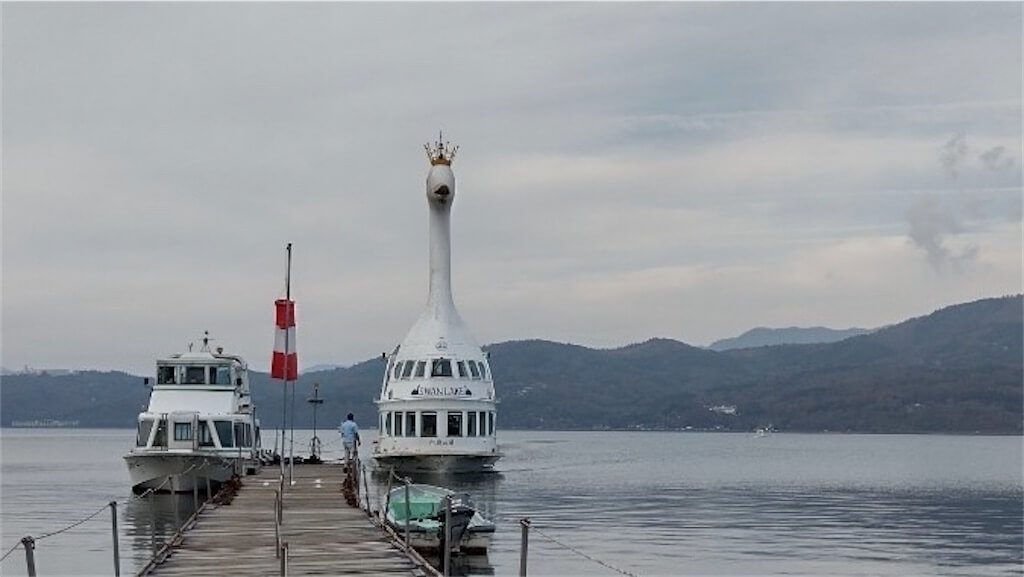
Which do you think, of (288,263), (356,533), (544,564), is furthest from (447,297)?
(356,533)

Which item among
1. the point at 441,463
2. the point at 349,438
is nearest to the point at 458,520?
the point at 349,438

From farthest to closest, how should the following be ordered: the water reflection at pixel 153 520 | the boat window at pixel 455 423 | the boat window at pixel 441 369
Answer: the boat window at pixel 441 369 < the boat window at pixel 455 423 < the water reflection at pixel 153 520

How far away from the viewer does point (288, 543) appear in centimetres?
3306

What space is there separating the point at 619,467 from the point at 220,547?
93.1 metres

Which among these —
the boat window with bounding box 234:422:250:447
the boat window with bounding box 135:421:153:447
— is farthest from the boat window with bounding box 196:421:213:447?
the boat window with bounding box 135:421:153:447

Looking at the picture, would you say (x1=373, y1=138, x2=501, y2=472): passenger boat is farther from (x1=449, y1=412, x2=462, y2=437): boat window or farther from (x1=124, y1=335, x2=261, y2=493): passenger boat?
(x1=124, y1=335, x2=261, y2=493): passenger boat

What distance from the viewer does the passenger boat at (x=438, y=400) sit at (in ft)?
261

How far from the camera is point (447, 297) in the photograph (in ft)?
278

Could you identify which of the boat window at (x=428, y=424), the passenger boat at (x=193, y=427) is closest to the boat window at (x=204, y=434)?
the passenger boat at (x=193, y=427)

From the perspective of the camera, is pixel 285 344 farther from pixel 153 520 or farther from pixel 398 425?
pixel 398 425

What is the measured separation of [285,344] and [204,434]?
13.6m

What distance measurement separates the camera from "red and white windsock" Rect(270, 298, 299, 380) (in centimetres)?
4916

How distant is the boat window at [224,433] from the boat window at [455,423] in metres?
19.5

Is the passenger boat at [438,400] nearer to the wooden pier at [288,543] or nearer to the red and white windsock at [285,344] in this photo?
the red and white windsock at [285,344]
